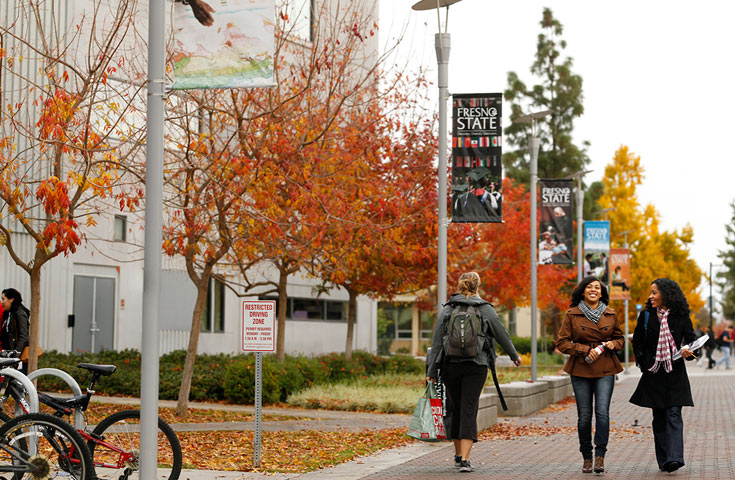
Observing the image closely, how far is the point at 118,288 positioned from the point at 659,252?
129ft

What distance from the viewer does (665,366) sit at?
437 inches

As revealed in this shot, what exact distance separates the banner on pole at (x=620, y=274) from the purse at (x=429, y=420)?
29.7 m

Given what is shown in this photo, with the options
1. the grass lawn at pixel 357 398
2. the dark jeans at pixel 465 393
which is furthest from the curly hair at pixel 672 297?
the grass lawn at pixel 357 398

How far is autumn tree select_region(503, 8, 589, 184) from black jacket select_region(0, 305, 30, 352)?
5018 cm

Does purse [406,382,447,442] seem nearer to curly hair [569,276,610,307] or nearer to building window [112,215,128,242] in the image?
curly hair [569,276,610,307]

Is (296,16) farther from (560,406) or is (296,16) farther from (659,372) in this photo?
(659,372)

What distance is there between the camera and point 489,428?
54.5 feet

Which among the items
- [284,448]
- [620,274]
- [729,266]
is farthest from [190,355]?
[729,266]

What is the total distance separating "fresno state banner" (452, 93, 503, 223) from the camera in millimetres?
16156

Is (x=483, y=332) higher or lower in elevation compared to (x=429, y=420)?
higher

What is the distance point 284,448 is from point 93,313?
A: 14093mm

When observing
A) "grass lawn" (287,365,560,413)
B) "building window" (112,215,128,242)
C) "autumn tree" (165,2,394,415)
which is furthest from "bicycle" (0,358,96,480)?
"building window" (112,215,128,242)

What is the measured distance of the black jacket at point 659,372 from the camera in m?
11.0

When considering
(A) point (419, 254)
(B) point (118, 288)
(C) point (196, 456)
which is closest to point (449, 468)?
(C) point (196, 456)
